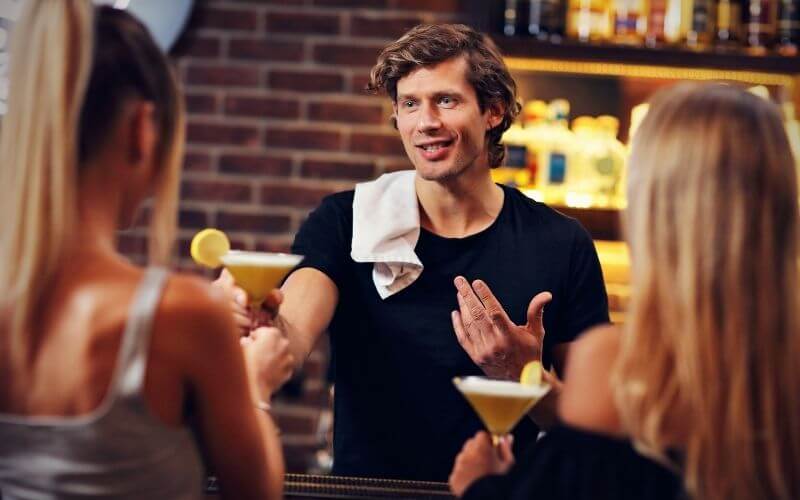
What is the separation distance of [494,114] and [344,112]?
1121mm

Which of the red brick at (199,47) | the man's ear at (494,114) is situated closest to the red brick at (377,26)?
the red brick at (199,47)

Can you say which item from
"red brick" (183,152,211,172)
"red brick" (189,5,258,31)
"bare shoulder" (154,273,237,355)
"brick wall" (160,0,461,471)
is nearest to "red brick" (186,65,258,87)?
"brick wall" (160,0,461,471)

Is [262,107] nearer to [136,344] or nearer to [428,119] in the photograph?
[428,119]

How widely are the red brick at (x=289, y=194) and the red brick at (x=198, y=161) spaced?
0.20 meters

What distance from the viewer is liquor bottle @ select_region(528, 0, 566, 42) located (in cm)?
349

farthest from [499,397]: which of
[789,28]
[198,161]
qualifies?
[789,28]

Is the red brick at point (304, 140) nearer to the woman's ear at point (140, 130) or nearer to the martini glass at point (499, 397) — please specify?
the martini glass at point (499, 397)

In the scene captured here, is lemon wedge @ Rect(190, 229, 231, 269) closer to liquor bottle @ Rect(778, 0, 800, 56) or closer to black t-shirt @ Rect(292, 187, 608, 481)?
black t-shirt @ Rect(292, 187, 608, 481)

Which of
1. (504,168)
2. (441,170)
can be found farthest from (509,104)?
(504,168)

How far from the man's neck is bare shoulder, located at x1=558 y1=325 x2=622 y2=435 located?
42.6 inches

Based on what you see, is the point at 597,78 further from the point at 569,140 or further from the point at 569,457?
the point at 569,457

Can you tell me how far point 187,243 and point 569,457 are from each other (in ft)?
7.99

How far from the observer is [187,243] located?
3658mm

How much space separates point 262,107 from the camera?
3.68 m
